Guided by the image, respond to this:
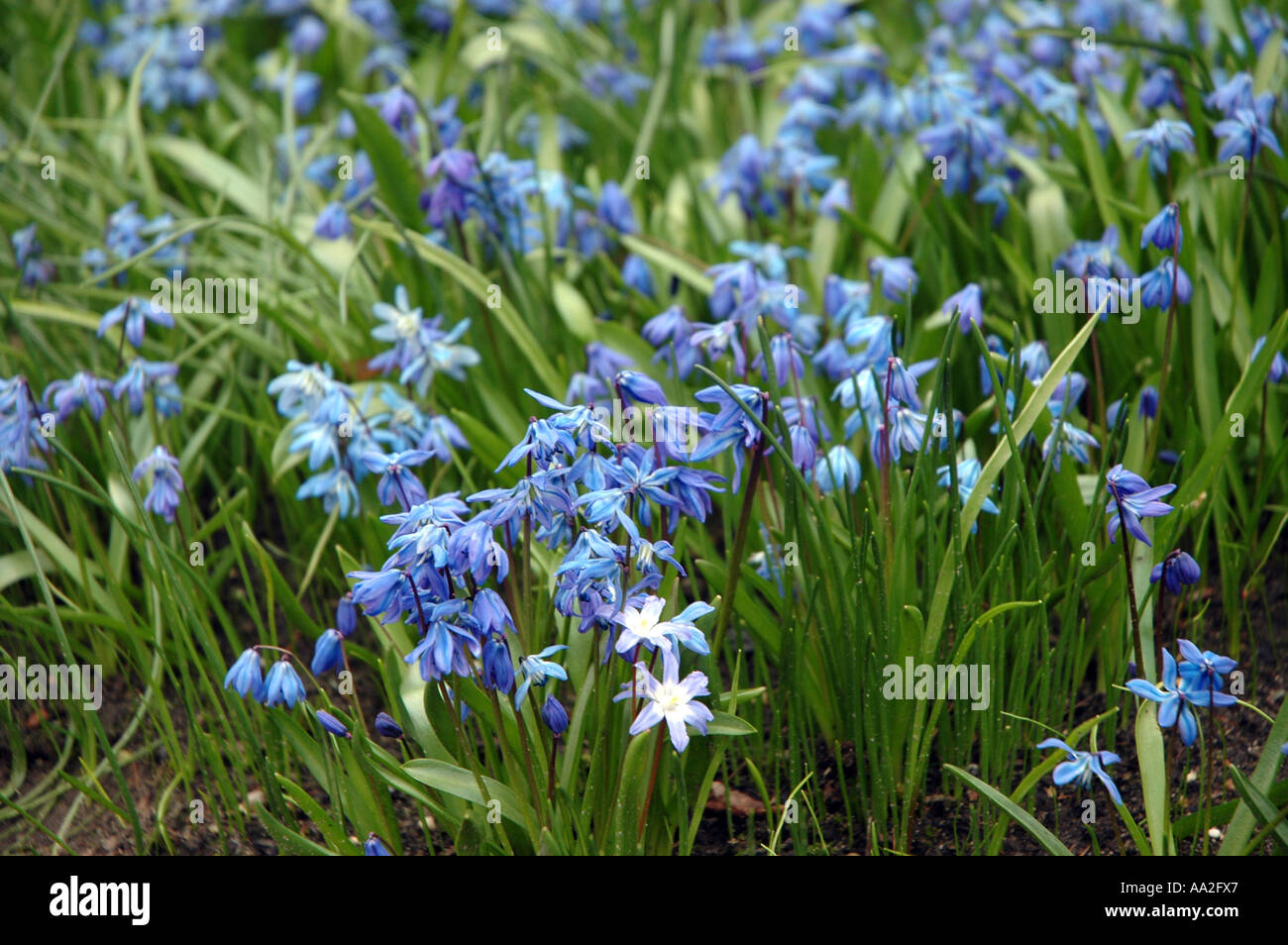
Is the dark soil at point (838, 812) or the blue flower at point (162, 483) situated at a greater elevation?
the blue flower at point (162, 483)

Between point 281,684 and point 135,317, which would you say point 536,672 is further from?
point 135,317

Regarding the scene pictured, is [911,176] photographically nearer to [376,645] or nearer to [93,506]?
[376,645]

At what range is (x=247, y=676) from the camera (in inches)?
85.3

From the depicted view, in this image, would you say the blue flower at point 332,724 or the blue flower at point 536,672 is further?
the blue flower at point 332,724

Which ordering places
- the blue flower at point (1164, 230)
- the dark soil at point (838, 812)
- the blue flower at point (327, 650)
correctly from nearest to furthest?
the blue flower at point (327, 650) < the dark soil at point (838, 812) < the blue flower at point (1164, 230)

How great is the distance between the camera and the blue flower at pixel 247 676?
2156mm

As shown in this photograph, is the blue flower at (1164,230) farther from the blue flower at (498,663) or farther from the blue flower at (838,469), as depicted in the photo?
the blue flower at (498,663)

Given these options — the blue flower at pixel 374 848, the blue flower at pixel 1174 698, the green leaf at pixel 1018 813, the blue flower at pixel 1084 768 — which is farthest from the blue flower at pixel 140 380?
the blue flower at pixel 1174 698

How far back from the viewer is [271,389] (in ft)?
8.63

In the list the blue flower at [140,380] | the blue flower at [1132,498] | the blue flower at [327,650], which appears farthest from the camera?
the blue flower at [140,380]

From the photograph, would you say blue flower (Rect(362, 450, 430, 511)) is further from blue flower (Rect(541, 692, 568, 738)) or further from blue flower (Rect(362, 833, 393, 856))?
blue flower (Rect(362, 833, 393, 856))

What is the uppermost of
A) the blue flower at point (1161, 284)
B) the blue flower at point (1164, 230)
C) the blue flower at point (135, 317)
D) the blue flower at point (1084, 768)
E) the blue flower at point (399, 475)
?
the blue flower at point (135, 317)
